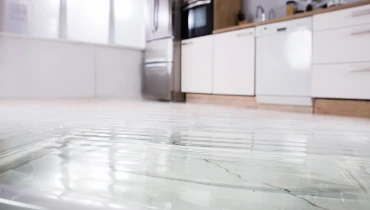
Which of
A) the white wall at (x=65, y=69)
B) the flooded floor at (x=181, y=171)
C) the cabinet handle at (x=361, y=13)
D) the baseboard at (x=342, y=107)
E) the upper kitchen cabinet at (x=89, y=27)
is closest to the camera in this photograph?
the flooded floor at (x=181, y=171)

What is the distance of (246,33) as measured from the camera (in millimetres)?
3008

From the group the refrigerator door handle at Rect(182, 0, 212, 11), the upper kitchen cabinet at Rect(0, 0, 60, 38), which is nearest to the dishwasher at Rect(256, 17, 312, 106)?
the refrigerator door handle at Rect(182, 0, 212, 11)

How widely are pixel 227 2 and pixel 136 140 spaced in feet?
9.63

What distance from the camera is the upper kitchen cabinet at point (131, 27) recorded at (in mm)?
2910

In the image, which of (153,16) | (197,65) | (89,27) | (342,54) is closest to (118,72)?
(153,16)

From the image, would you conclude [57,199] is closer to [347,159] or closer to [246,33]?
[347,159]

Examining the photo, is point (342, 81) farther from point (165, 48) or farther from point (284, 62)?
point (165, 48)

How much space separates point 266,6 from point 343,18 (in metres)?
1.34

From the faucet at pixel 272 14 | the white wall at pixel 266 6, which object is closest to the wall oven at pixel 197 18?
the white wall at pixel 266 6

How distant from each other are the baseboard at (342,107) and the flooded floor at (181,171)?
113cm

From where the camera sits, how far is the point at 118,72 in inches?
166

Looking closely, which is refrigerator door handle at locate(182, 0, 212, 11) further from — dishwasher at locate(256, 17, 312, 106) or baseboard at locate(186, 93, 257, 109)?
baseboard at locate(186, 93, 257, 109)

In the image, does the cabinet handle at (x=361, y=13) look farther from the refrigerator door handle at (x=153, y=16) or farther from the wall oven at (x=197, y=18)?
the refrigerator door handle at (x=153, y=16)

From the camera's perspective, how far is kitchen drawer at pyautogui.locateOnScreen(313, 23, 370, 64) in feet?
6.96
